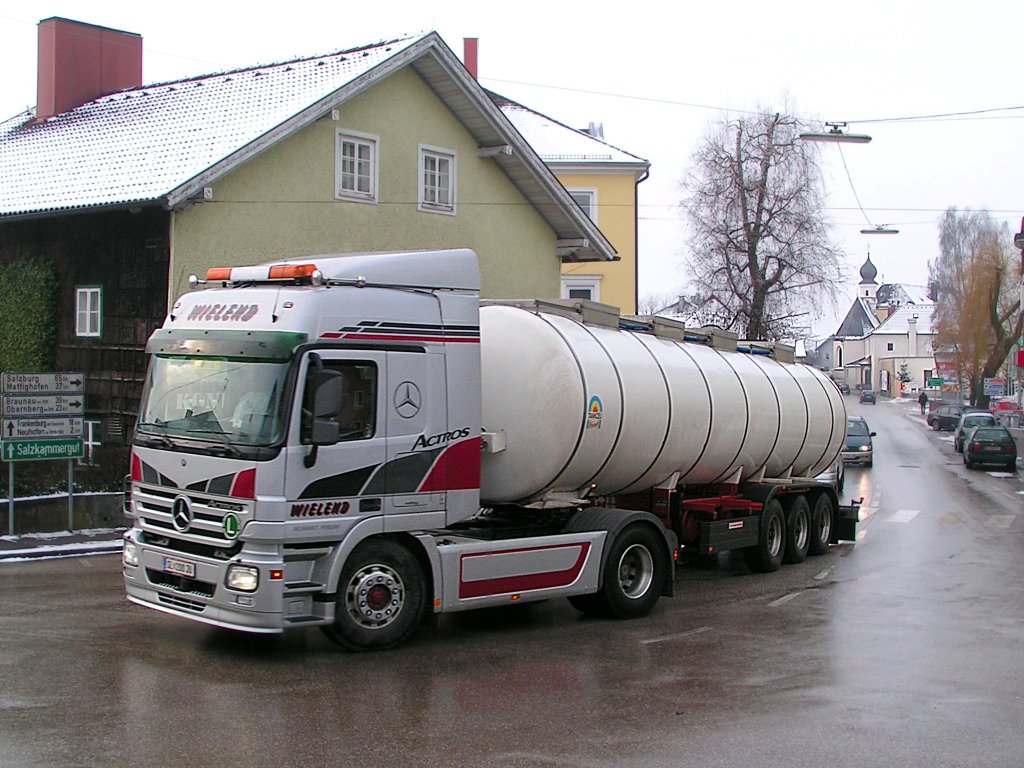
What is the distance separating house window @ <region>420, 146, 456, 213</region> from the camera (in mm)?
24700

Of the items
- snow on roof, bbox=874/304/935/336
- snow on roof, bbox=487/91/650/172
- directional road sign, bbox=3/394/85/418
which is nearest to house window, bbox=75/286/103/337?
directional road sign, bbox=3/394/85/418

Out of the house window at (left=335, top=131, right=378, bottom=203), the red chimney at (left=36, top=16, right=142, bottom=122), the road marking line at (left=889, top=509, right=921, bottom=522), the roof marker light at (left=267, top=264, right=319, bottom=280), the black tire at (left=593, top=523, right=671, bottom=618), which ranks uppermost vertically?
the red chimney at (left=36, top=16, right=142, bottom=122)

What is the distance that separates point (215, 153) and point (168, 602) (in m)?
12.0

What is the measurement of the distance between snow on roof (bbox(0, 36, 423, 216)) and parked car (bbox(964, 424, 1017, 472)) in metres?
26.6

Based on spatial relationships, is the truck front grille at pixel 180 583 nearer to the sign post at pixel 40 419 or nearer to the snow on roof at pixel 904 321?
the sign post at pixel 40 419

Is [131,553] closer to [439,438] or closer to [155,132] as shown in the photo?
[439,438]

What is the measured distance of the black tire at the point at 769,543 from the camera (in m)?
15.4

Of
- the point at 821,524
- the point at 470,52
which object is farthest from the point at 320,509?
the point at 470,52

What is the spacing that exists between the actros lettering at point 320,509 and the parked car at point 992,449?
3569cm

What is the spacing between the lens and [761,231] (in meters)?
48.7

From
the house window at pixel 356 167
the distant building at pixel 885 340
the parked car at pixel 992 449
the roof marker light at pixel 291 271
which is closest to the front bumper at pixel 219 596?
the roof marker light at pixel 291 271

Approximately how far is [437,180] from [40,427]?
35.7 feet

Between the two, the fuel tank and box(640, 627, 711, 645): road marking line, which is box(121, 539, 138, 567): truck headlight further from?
box(640, 627, 711, 645): road marking line

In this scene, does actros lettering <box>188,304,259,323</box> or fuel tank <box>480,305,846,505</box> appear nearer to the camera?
actros lettering <box>188,304,259,323</box>
